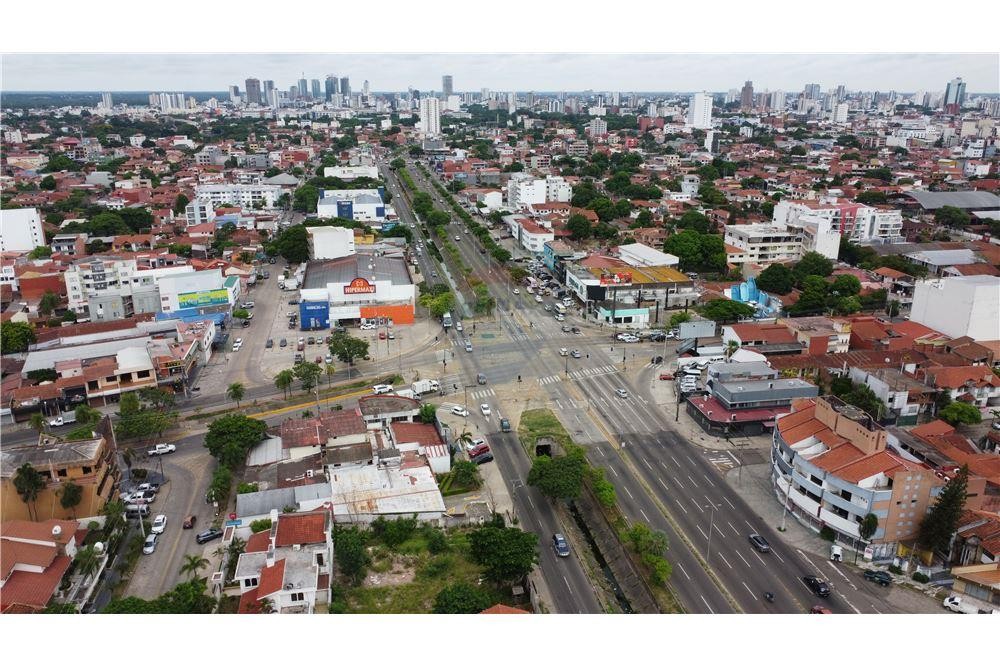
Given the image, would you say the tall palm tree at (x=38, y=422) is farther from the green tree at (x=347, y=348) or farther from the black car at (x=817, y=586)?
the black car at (x=817, y=586)

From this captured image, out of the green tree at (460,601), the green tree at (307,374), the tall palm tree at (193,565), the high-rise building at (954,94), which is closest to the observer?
the green tree at (460,601)

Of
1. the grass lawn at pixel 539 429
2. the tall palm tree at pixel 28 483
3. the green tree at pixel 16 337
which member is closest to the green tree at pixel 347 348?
the grass lawn at pixel 539 429

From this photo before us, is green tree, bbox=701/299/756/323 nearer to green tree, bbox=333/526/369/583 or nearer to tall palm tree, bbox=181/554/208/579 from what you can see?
green tree, bbox=333/526/369/583

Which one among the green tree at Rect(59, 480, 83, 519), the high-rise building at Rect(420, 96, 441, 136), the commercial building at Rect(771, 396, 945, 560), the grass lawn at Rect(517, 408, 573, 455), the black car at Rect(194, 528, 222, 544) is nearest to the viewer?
the commercial building at Rect(771, 396, 945, 560)

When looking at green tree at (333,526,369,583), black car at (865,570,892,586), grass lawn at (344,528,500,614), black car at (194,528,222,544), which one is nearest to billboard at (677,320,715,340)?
black car at (865,570,892,586)

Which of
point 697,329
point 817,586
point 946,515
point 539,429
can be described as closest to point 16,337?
point 539,429

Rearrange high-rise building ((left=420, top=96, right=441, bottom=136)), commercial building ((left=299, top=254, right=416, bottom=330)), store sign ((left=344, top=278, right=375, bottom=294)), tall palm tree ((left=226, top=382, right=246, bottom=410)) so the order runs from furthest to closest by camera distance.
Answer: high-rise building ((left=420, top=96, right=441, bottom=136)), store sign ((left=344, top=278, right=375, bottom=294)), commercial building ((left=299, top=254, right=416, bottom=330)), tall palm tree ((left=226, top=382, right=246, bottom=410))
